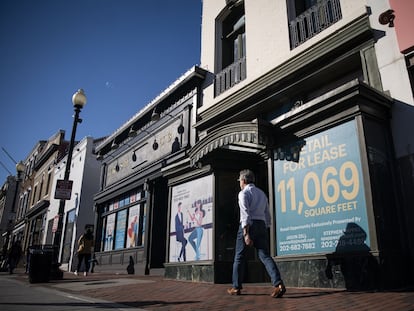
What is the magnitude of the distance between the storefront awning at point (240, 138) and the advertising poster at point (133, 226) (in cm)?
656

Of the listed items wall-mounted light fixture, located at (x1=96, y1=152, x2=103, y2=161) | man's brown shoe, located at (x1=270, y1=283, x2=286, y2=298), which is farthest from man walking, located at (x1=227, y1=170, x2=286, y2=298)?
wall-mounted light fixture, located at (x1=96, y1=152, x2=103, y2=161)

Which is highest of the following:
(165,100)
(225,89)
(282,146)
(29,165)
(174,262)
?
(29,165)

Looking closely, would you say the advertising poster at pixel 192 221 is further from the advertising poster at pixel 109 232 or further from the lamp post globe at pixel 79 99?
the advertising poster at pixel 109 232

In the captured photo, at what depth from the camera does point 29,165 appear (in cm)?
3625

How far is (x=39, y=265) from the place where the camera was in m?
8.97

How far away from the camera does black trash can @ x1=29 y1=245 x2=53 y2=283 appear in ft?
29.0

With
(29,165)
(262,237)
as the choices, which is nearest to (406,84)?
(262,237)

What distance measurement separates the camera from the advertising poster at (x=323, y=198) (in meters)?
5.08

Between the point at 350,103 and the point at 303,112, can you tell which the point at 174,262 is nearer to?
the point at 303,112

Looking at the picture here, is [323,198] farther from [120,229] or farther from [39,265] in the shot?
[120,229]

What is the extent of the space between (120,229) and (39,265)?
6057 mm

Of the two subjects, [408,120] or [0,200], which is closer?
[408,120]

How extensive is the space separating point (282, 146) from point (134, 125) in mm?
10450

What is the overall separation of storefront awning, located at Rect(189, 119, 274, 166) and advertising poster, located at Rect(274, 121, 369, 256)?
63 cm
